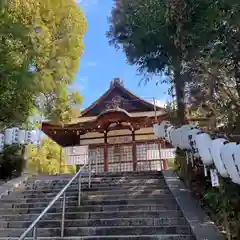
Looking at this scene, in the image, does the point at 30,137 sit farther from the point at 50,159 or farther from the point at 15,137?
A: the point at 50,159

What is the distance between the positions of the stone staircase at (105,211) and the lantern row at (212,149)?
127 cm

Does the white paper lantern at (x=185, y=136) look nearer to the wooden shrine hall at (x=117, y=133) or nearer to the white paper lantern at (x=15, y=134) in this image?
the white paper lantern at (x=15, y=134)

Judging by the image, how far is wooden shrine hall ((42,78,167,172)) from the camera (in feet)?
45.6

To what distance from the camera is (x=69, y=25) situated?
1221 centimetres

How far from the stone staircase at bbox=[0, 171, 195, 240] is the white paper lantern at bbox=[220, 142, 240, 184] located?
158 cm

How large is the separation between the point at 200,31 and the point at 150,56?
1.41 metres

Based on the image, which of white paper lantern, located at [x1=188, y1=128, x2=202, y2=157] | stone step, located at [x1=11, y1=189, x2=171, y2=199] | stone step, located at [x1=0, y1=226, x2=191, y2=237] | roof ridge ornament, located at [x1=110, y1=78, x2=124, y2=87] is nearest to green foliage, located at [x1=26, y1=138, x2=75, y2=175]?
roof ridge ornament, located at [x1=110, y1=78, x2=124, y2=87]

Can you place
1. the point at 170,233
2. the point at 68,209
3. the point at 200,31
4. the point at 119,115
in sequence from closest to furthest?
the point at 170,233 < the point at 200,31 < the point at 68,209 < the point at 119,115

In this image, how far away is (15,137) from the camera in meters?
9.52

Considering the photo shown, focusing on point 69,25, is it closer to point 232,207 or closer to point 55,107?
point 55,107

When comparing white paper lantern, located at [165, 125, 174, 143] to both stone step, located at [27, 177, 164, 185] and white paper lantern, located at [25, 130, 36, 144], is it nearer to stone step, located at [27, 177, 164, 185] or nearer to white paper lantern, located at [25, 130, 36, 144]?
stone step, located at [27, 177, 164, 185]

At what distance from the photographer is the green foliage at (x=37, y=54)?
9.44m

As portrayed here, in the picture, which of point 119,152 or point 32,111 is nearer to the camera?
point 32,111

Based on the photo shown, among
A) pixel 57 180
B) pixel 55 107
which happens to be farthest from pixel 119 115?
pixel 57 180
